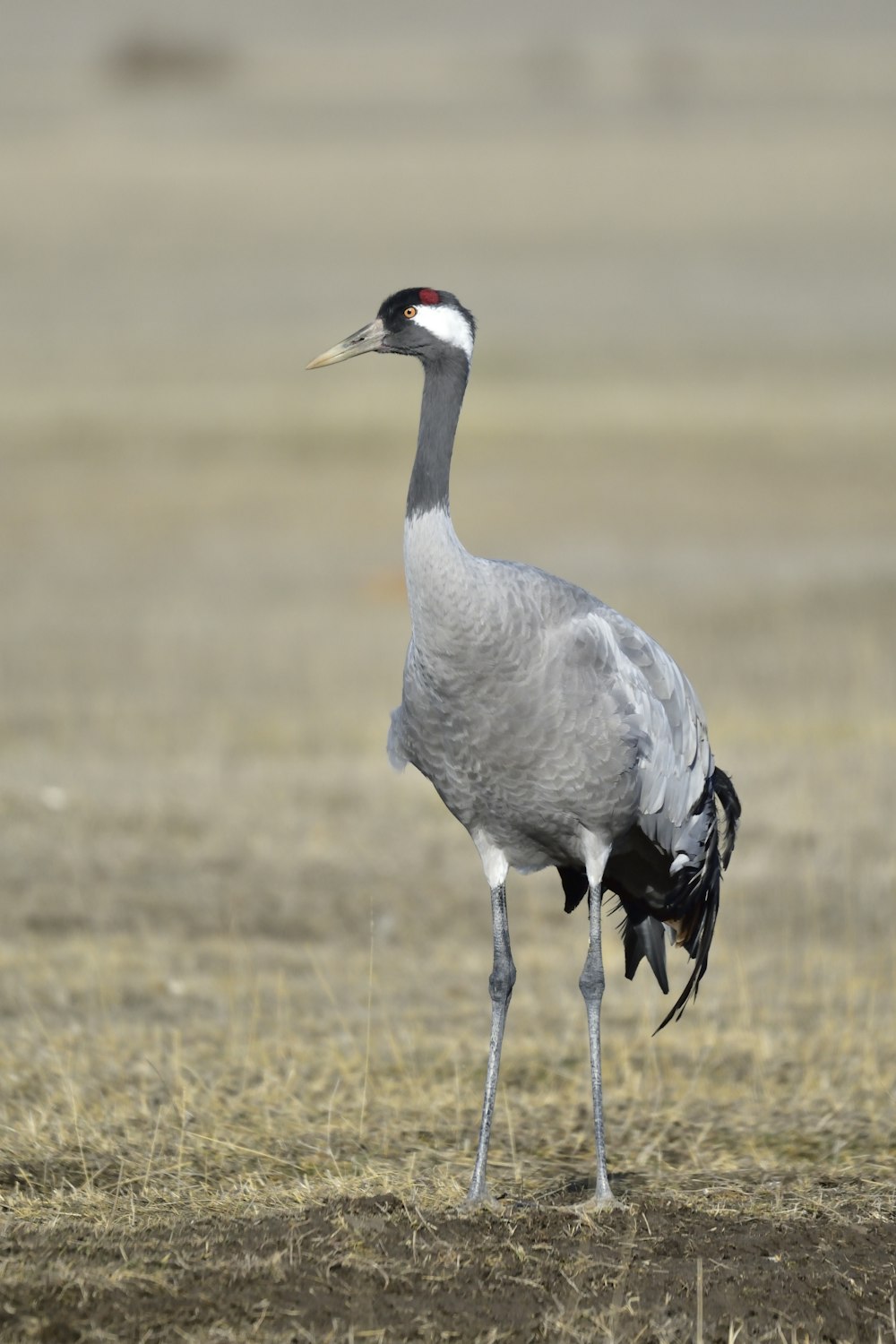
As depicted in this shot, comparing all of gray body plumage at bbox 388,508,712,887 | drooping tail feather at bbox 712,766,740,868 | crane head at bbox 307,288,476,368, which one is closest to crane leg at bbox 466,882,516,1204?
gray body plumage at bbox 388,508,712,887

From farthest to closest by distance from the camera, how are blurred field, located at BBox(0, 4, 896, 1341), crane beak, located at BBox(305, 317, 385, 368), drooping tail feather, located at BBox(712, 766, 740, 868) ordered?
drooping tail feather, located at BBox(712, 766, 740, 868), crane beak, located at BBox(305, 317, 385, 368), blurred field, located at BBox(0, 4, 896, 1341)

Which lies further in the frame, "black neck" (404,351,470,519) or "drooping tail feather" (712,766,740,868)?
"drooping tail feather" (712,766,740,868)

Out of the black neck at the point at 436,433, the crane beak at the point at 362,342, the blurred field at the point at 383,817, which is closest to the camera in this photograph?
the blurred field at the point at 383,817

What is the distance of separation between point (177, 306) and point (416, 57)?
1618 inches

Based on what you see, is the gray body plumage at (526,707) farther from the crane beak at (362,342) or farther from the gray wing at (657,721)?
the crane beak at (362,342)

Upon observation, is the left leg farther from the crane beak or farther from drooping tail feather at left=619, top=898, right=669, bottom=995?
the crane beak

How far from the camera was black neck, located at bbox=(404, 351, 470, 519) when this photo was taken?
5375mm

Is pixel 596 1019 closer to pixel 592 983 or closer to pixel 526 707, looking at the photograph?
pixel 592 983

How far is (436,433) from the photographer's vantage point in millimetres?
5492

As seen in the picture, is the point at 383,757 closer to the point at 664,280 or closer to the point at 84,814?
the point at 84,814

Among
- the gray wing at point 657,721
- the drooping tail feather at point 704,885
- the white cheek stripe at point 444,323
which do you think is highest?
the white cheek stripe at point 444,323

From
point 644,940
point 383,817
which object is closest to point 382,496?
point 383,817

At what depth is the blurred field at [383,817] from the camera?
4695 millimetres

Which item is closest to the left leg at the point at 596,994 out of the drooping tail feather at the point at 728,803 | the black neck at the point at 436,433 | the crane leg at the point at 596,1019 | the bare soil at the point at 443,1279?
the crane leg at the point at 596,1019
